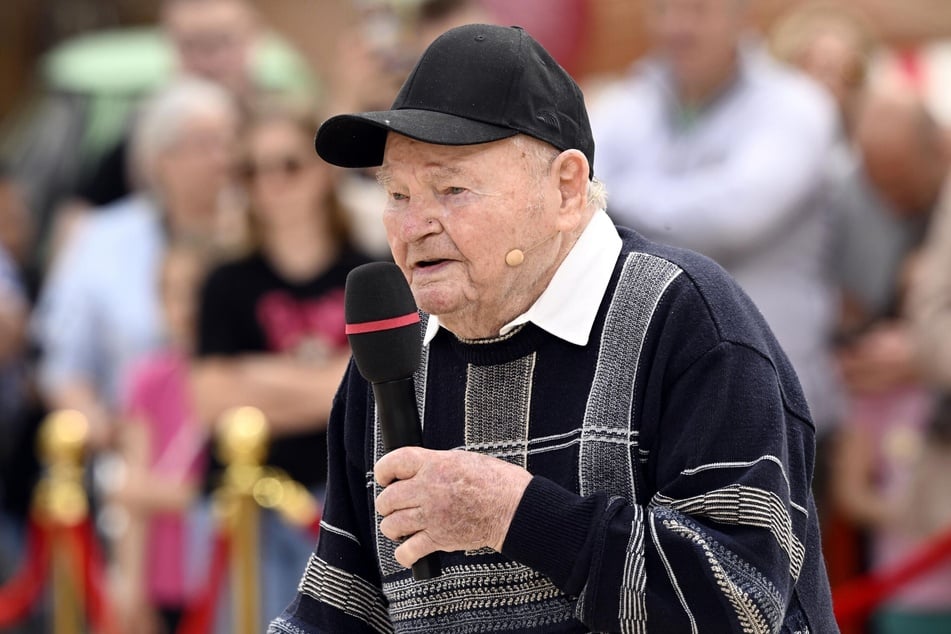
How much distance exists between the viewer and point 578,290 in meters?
2.46

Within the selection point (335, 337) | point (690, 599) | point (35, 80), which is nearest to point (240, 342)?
point (335, 337)

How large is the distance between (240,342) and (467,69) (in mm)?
2938

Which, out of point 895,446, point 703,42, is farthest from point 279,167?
point 895,446

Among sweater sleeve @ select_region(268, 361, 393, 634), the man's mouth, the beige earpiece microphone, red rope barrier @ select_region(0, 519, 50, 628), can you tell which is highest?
the beige earpiece microphone

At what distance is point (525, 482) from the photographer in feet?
7.47

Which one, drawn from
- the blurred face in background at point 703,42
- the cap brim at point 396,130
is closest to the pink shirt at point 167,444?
the blurred face in background at point 703,42

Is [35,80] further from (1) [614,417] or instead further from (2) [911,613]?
(1) [614,417]

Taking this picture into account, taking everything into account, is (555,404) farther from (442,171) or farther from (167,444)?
(167,444)

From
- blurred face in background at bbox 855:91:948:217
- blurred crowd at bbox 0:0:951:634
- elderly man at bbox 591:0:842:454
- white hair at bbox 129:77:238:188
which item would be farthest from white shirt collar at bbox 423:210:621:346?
white hair at bbox 129:77:238:188

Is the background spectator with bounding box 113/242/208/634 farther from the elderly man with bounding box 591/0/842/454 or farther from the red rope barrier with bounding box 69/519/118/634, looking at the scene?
the elderly man with bounding box 591/0/842/454

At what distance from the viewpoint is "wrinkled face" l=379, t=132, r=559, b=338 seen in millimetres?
2359

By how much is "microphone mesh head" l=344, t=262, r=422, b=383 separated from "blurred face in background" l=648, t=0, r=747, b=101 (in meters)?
3.15

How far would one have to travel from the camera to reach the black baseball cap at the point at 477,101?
2.31 meters

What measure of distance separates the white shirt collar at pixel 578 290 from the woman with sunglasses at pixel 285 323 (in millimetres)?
2587
